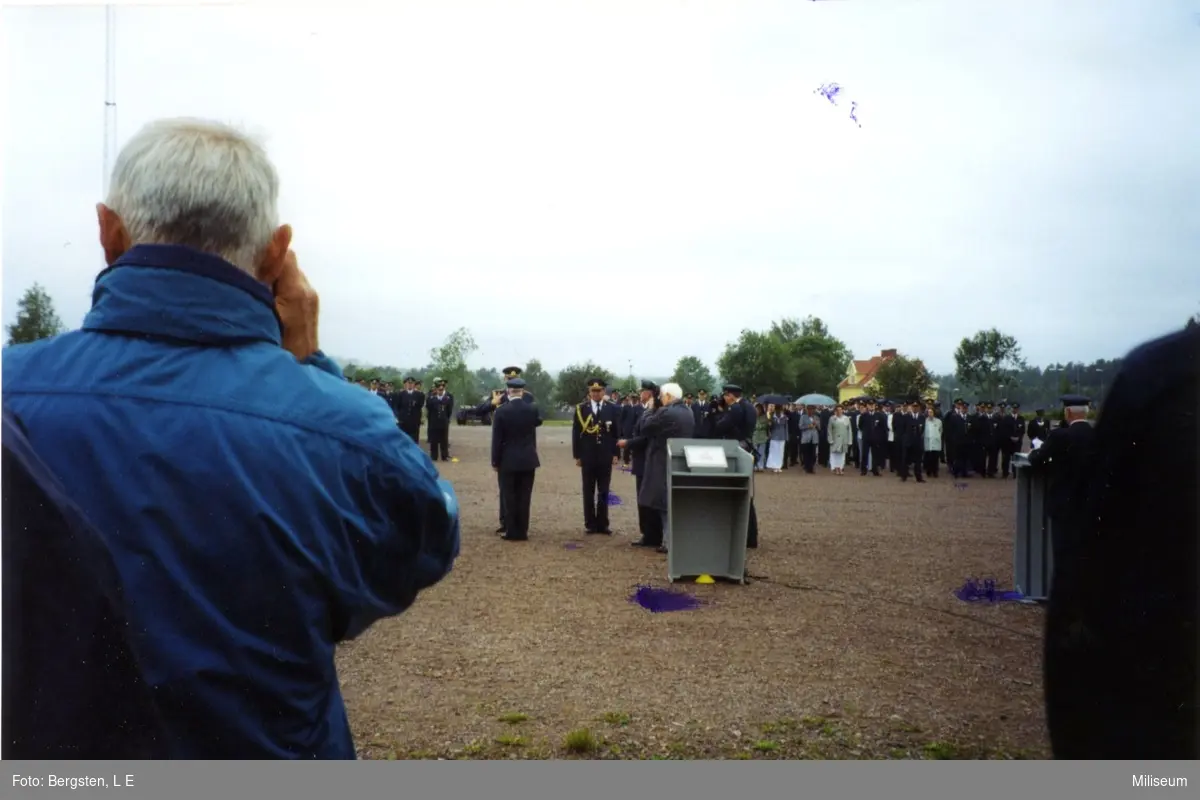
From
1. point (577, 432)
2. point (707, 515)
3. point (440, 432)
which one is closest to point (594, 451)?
point (577, 432)

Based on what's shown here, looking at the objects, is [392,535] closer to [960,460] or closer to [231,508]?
[231,508]

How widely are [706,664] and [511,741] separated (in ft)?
5.06

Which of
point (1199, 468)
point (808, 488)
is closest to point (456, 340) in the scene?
point (1199, 468)

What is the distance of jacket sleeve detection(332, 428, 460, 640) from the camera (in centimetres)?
139

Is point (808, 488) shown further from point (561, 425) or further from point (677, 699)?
point (677, 699)

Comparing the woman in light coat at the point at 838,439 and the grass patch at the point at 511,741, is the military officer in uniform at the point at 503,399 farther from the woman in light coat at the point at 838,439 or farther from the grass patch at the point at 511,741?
the woman in light coat at the point at 838,439

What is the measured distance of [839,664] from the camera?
14.6 ft

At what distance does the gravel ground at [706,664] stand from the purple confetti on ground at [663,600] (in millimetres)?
132

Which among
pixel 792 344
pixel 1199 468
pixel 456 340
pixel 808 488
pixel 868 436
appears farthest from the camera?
pixel 868 436

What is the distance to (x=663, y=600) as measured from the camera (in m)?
6.70

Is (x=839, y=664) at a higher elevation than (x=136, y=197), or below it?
below

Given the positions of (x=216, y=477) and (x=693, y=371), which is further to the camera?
(x=693, y=371)

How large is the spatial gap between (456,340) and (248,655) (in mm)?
2063

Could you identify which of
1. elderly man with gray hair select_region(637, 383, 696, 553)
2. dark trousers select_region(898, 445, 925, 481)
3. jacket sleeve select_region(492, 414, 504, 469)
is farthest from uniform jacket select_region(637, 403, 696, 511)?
dark trousers select_region(898, 445, 925, 481)
